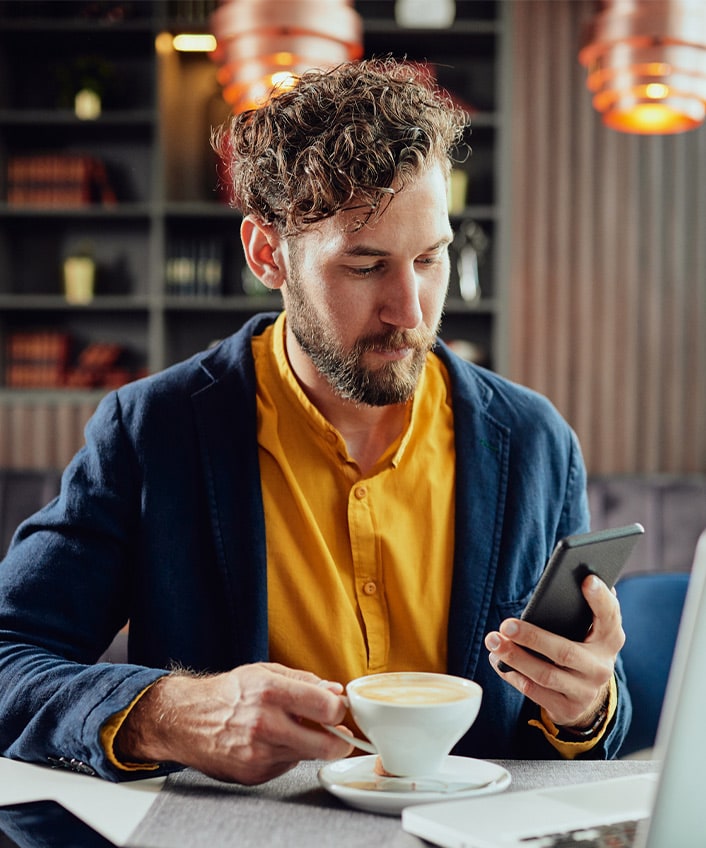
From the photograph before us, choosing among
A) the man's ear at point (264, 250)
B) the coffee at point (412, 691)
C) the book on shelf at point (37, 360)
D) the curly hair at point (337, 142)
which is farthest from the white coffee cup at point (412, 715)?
the book on shelf at point (37, 360)

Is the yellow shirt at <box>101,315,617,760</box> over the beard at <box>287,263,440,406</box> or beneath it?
beneath

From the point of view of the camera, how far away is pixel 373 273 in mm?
1381

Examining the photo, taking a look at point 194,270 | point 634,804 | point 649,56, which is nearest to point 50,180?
point 194,270

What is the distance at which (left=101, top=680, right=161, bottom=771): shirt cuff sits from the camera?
1.04 m

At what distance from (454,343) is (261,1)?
2.16m

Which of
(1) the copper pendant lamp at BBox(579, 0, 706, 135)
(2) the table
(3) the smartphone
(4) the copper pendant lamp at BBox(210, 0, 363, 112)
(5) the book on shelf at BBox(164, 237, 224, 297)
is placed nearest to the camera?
(2) the table

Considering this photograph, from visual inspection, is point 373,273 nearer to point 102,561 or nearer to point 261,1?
point 102,561

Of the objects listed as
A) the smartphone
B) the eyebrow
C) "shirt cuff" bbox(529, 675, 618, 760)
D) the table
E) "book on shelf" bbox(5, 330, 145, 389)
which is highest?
the eyebrow

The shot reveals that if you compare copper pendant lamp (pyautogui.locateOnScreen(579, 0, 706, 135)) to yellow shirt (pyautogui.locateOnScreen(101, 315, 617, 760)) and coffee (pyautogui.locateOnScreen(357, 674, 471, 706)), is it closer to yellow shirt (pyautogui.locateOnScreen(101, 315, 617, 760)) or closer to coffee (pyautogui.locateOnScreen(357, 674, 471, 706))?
yellow shirt (pyautogui.locateOnScreen(101, 315, 617, 760))

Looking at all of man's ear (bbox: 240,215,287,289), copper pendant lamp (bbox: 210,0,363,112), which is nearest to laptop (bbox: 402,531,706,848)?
man's ear (bbox: 240,215,287,289)

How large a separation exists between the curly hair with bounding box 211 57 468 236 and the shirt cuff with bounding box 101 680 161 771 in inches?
25.7

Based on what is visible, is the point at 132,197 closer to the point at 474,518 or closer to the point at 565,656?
the point at 474,518

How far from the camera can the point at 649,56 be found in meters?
2.50

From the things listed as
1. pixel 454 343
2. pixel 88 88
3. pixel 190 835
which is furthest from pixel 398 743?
pixel 88 88
